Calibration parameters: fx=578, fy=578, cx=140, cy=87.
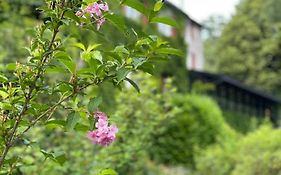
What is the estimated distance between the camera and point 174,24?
2.01 m

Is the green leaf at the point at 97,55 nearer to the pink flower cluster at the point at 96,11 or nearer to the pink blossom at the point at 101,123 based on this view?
the pink flower cluster at the point at 96,11

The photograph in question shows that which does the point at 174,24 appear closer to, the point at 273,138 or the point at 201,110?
the point at 273,138

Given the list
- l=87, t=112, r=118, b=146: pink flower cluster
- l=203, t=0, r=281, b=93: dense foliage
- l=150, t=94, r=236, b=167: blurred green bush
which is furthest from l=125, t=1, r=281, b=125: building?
l=87, t=112, r=118, b=146: pink flower cluster

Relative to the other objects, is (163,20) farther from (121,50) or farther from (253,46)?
(253,46)

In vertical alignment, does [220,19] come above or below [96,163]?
above

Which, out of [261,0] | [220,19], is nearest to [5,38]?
[261,0]

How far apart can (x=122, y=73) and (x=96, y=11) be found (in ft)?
0.74

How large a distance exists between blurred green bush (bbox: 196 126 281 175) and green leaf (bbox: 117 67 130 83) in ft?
24.6

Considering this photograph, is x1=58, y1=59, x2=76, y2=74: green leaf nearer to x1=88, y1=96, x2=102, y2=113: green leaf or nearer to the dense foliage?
x1=88, y1=96, x2=102, y2=113: green leaf

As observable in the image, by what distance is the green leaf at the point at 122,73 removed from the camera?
1897 mm

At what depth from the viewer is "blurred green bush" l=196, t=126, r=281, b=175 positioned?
9195mm

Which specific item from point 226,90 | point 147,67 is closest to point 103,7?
point 147,67

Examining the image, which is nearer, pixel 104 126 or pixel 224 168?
pixel 104 126

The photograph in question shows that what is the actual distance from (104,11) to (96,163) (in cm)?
353
